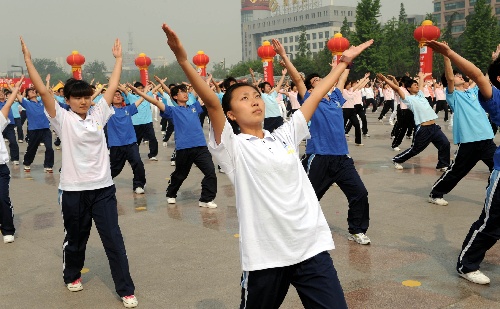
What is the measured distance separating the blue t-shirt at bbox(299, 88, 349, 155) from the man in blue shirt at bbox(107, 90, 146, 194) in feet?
12.7

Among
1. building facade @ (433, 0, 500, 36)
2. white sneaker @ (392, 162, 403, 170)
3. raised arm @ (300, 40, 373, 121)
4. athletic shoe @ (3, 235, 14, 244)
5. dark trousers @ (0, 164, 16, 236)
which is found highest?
building facade @ (433, 0, 500, 36)

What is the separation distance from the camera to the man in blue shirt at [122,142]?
8.81 metres

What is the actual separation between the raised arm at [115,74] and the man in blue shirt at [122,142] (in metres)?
3.78

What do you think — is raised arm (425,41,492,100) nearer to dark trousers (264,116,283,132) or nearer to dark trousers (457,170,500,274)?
dark trousers (457,170,500,274)

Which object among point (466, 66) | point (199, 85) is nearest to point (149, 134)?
point (466, 66)

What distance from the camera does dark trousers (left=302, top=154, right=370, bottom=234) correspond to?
571 cm

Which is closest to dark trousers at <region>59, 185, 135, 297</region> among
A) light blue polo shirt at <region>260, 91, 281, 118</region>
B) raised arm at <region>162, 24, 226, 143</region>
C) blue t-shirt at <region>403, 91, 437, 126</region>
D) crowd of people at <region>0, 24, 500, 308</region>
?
crowd of people at <region>0, 24, 500, 308</region>

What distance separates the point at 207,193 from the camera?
7801mm

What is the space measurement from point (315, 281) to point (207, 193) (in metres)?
5.11

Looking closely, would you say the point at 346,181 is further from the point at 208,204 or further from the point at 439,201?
the point at 208,204

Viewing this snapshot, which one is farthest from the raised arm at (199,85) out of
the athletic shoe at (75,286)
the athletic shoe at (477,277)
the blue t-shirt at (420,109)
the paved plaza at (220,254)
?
the blue t-shirt at (420,109)

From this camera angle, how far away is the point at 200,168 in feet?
26.3

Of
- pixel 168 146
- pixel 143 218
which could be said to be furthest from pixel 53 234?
pixel 168 146

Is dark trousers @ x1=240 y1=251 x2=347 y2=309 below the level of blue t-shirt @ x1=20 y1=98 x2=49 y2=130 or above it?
below
